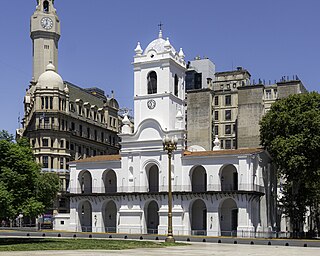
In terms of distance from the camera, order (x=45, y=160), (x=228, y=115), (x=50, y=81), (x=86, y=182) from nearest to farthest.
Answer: (x=86, y=182), (x=45, y=160), (x=50, y=81), (x=228, y=115)

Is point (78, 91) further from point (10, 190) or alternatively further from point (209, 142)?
point (10, 190)

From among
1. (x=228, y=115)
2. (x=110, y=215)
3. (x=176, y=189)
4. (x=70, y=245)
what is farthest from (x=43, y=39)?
(x=70, y=245)

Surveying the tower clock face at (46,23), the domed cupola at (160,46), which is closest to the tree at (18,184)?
the domed cupola at (160,46)

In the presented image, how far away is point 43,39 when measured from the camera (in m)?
123

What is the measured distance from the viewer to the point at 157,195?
74.2 metres

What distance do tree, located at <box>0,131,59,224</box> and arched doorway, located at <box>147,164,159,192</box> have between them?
91.7ft

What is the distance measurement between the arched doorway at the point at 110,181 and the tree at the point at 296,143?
2114 cm

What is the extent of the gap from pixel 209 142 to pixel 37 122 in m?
34.1

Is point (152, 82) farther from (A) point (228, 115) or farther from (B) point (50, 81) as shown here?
(A) point (228, 115)

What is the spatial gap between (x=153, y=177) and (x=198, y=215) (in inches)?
310

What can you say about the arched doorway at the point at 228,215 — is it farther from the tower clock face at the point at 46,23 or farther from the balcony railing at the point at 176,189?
the tower clock face at the point at 46,23

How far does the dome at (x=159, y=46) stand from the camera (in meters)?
78.8

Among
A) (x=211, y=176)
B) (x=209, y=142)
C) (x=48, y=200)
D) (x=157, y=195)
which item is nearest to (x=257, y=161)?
(x=211, y=176)

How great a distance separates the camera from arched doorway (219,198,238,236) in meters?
72.8
